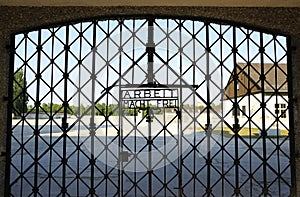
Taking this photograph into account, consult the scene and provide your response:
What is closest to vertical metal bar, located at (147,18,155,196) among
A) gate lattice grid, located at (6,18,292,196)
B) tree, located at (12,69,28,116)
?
gate lattice grid, located at (6,18,292,196)

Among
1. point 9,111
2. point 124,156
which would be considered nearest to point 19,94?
point 9,111

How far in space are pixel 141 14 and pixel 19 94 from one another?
1.04m

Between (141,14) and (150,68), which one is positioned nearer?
(141,14)

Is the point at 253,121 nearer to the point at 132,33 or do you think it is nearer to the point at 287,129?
the point at 287,129

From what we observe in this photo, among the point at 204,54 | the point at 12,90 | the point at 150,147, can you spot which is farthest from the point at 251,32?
the point at 12,90

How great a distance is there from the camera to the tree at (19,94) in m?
2.12

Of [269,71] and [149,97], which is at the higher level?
[269,71]

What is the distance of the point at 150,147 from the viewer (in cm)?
214

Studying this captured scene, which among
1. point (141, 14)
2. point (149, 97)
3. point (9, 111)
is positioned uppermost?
point (141, 14)

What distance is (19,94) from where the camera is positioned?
2125 millimetres

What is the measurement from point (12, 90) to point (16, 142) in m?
0.36

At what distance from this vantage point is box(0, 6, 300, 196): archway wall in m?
2.05

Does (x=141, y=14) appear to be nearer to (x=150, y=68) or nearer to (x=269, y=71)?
(x=150, y=68)

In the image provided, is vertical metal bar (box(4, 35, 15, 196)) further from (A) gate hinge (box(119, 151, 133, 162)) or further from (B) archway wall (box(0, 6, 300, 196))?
(A) gate hinge (box(119, 151, 133, 162))
